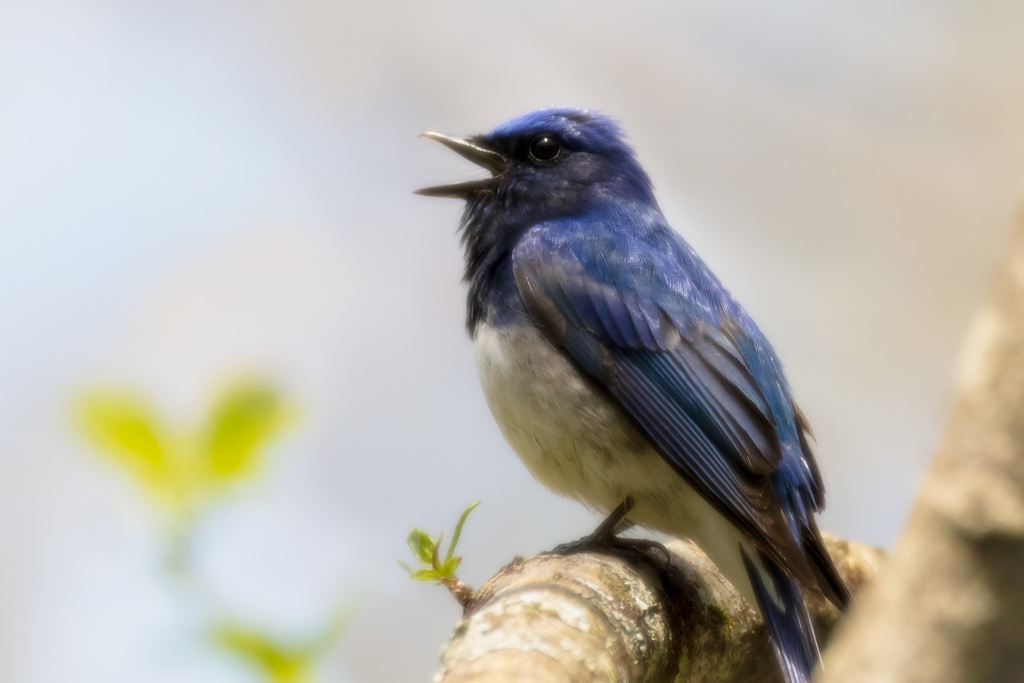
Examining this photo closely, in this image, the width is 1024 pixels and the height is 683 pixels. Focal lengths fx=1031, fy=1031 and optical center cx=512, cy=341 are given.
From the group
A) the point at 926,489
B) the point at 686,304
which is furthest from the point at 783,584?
the point at 926,489

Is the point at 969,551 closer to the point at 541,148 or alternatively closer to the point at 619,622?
the point at 619,622

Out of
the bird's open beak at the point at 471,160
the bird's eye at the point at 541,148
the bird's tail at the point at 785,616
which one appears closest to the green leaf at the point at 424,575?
the bird's tail at the point at 785,616

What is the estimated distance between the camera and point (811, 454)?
3.86 m

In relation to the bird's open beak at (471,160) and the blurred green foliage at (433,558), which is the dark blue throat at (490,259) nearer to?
the bird's open beak at (471,160)

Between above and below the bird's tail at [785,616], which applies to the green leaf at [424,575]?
below

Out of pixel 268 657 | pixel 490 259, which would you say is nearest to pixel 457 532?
pixel 268 657

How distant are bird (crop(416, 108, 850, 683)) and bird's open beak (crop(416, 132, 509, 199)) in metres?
0.23

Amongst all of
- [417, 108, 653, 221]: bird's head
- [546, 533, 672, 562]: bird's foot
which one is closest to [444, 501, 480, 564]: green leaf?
[546, 533, 672, 562]: bird's foot

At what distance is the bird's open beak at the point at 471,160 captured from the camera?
4.47 metres

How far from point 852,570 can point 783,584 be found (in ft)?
2.56

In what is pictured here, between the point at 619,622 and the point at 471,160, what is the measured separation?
2.52 m

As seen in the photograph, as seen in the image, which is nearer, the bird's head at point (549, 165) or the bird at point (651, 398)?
the bird at point (651, 398)

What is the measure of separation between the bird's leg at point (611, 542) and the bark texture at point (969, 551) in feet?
7.48

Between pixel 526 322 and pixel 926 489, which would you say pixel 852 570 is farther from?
pixel 926 489
